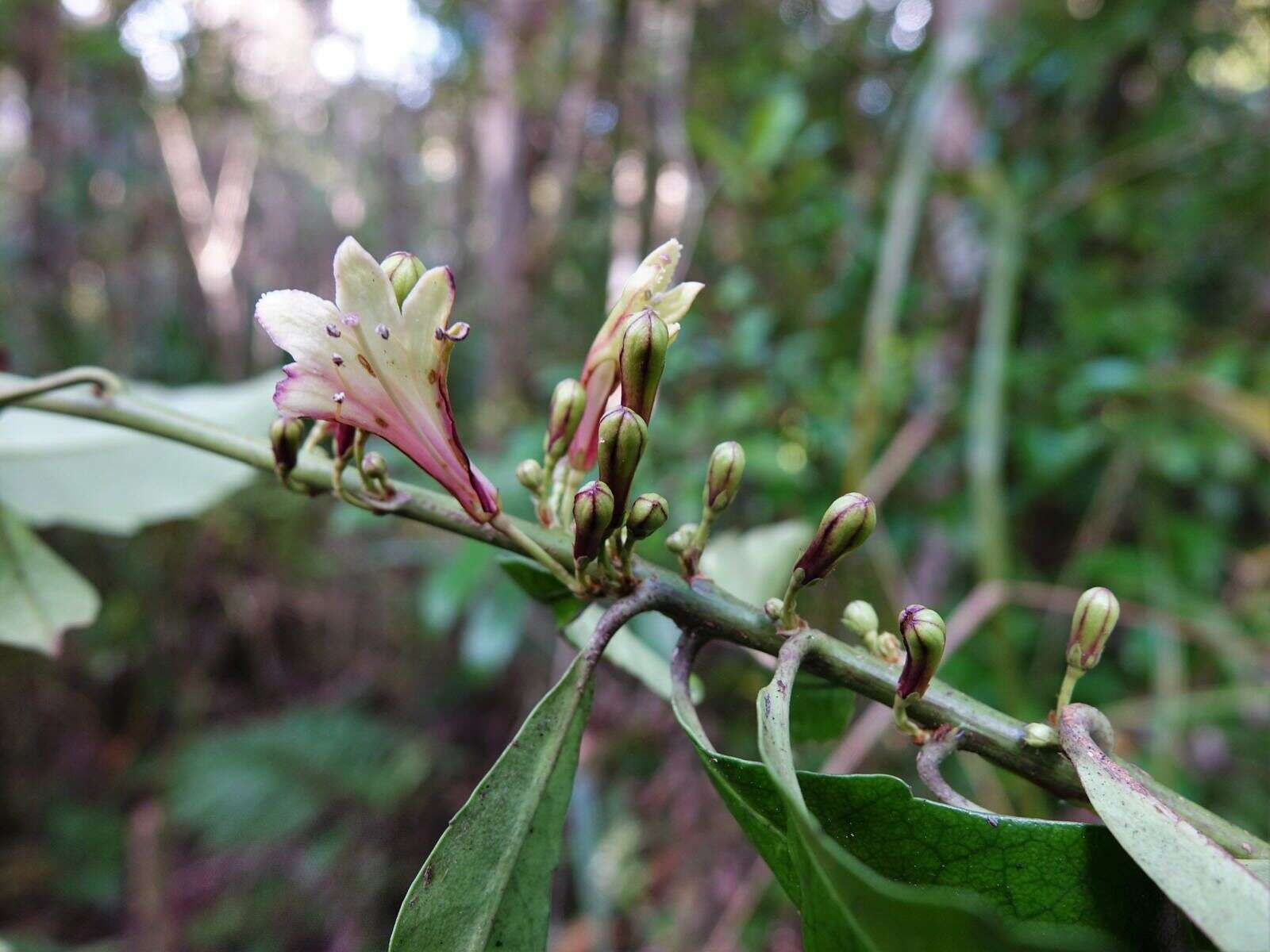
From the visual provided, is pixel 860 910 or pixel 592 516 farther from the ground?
pixel 592 516

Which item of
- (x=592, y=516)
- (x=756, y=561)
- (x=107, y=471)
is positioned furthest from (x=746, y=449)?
(x=592, y=516)

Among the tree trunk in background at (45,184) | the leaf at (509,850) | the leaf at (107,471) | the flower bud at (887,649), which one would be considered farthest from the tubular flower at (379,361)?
the tree trunk in background at (45,184)

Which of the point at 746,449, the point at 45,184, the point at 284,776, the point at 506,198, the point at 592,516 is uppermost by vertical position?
the point at 45,184

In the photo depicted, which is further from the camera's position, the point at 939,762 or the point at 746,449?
the point at 746,449

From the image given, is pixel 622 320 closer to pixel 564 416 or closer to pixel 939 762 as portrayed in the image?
A: pixel 564 416

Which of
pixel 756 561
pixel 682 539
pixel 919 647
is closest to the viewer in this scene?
pixel 919 647

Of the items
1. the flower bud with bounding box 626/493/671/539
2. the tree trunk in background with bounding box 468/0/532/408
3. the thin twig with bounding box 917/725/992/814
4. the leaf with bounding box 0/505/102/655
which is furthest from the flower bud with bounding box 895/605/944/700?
the tree trunk in background with bounding box 468/0/532/408

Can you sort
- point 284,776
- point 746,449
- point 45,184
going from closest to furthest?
point 746,449, point 284,776, point 45,184

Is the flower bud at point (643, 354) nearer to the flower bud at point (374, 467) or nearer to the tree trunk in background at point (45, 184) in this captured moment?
the flower bud at point (374, 467)
